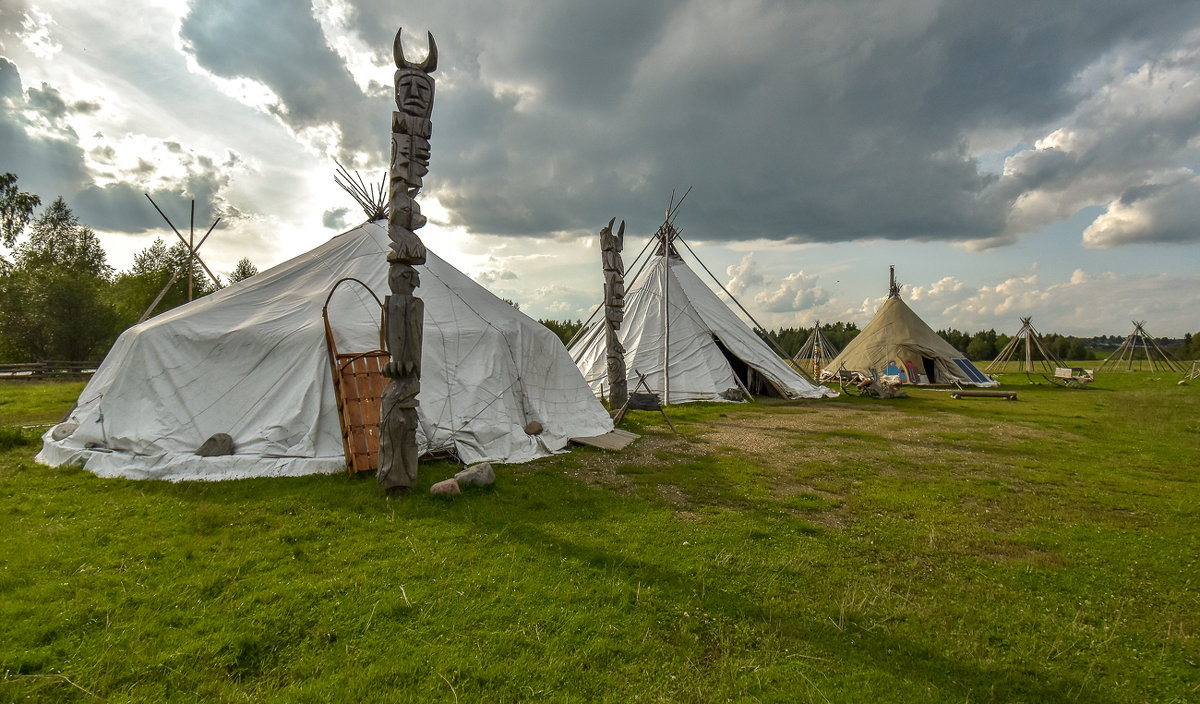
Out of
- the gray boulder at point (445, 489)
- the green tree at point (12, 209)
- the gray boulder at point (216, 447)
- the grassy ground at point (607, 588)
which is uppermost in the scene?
the green tree at point (12, 209)

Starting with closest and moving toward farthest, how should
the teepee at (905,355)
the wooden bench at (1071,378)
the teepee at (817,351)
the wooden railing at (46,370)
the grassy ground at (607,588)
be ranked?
the grassy ground at (607,588) < the wooden railing at (46,370) < the wooden bench at (1071,378) < the teepee at (905,355) < the teepee at (817,351)

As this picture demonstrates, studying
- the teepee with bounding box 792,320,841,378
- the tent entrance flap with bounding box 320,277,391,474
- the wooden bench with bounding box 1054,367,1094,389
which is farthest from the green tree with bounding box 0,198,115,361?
the wooden bench with bounding box 1054,367,1094,389

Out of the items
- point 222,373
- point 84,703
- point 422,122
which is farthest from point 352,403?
point 84,703

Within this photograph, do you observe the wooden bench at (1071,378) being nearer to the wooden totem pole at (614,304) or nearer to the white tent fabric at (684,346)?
the white tent fabric at (684,346)

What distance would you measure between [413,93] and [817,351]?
1072 inches

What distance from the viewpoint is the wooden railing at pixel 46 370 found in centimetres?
2062

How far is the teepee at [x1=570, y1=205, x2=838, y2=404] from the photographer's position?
16422mm

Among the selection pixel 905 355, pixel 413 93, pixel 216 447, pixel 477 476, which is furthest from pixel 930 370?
pixel 216 447

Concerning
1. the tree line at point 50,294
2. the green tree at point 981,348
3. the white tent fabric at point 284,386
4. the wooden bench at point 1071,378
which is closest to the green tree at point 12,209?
the tree line at point 50,294

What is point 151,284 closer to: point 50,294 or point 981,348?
point 50,294

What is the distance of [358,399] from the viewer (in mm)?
7363

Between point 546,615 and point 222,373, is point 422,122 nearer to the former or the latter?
point 222,373

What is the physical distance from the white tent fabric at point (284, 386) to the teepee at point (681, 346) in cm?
669

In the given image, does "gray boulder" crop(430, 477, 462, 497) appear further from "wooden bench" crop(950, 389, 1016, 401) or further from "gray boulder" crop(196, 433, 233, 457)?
"wooden bench" crop(950, 389, 1016, 401)
